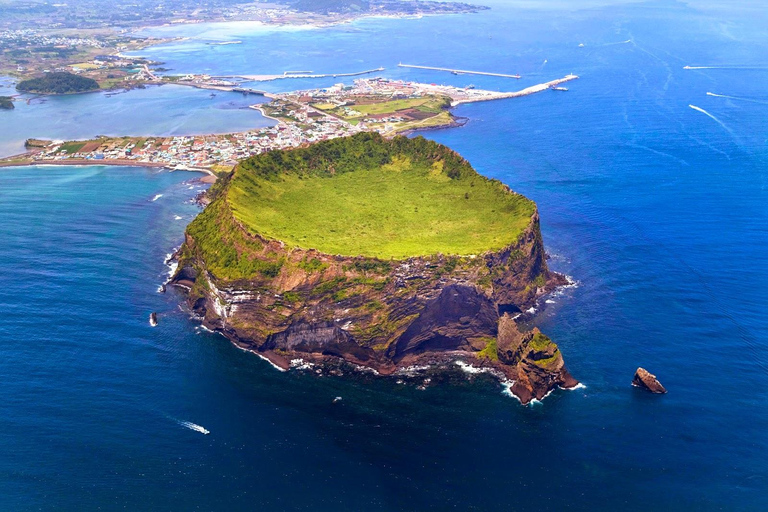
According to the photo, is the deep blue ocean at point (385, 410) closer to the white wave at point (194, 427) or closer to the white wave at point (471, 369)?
the white wave at point (194, 427)

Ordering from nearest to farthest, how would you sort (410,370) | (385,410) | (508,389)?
(385,410) < (508,389) < (410,370)

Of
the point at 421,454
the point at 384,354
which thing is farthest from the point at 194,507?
the point at 384,354

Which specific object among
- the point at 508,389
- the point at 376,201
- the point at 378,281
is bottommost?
the point at 508,389

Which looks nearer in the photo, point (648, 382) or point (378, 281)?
point (648, 382)

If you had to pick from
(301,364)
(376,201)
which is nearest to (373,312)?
(301,364)

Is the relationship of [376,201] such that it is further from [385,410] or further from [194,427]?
[194,427]

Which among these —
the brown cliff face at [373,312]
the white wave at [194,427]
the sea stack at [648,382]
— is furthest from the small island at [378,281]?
the white wave at [194,427]

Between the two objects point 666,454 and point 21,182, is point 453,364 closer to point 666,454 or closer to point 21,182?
point 666,454
